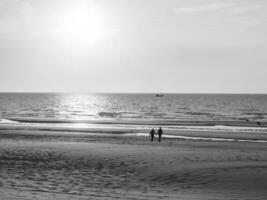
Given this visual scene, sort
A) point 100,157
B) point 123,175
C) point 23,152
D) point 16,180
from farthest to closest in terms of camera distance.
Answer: point 23,152 → point 100,157 → point 123,175 → point 16,180

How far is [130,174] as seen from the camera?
2056 cm

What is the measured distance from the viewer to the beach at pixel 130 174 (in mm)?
16478

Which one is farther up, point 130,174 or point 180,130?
point 130,174

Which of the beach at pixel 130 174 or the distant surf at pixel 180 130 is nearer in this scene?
the beach at pixel 130 174

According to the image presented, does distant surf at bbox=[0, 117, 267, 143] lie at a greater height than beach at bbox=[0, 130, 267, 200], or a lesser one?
lesser

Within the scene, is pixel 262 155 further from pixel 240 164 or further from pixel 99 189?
pixel 99 189

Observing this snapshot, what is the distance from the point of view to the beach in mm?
16478

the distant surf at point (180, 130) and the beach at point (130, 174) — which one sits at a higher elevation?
the beach at point (130, 174)

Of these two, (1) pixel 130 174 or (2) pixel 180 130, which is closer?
(1) pixel 130 174

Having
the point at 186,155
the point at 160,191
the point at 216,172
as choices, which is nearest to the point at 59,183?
the point at 160,191

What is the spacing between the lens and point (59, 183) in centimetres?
1802

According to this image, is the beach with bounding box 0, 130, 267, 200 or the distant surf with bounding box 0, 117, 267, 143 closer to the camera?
the beach with bounding box 0, 130, 267, 200

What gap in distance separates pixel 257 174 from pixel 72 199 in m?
10.2

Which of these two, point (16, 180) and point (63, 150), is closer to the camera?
point (16, 180)
